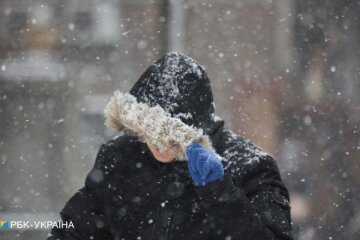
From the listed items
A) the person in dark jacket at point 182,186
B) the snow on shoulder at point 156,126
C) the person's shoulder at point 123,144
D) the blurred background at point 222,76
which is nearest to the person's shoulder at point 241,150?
the person in dark jacket at point 182,186

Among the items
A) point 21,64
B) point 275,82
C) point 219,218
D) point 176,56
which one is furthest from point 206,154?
point 21,64

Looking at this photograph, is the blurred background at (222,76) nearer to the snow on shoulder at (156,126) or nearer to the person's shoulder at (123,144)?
the person's shoulder at (123,144)

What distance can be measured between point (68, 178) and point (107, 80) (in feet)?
3.03

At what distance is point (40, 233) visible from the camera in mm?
4965

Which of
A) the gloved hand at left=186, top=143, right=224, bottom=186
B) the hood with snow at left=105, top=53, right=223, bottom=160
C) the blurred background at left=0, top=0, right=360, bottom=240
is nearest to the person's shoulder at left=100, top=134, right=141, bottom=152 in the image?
the hood with snow at left=105, top=53, right=223, bottom=160

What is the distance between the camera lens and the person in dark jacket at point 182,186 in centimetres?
187

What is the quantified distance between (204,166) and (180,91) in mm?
395

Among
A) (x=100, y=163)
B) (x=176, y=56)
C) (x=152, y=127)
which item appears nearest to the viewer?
(x=152, y=127)

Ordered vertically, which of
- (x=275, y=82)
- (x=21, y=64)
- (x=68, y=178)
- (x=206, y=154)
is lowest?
(x=206, y=154)

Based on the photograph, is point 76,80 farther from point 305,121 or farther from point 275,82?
point 305,121

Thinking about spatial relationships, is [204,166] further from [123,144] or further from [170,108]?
[123,144]

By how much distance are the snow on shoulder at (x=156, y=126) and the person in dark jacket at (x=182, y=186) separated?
4 cm

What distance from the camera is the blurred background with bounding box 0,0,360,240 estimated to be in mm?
4785

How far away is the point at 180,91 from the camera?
2096 mm
